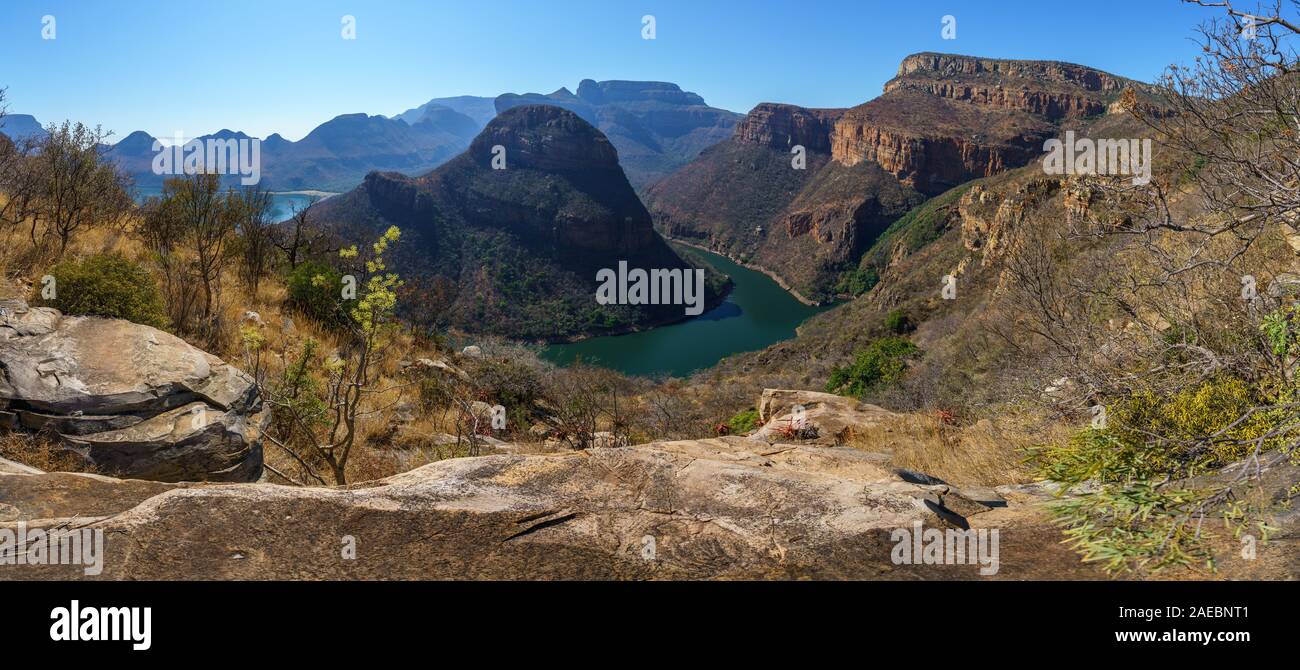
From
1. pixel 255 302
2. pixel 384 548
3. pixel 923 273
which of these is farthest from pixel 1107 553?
pixel 923 273

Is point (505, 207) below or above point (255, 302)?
above

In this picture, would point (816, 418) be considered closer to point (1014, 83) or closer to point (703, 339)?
point (703, 339)

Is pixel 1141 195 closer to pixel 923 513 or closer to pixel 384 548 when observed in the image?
pixel 923 513

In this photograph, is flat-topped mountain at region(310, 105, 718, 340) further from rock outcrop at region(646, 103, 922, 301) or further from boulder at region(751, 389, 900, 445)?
boulder at region(751, 389, 900, 445)

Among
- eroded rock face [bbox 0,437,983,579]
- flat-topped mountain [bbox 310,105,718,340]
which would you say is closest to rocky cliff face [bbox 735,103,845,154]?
flat-topped mountain [bbox 310,105,718,340]

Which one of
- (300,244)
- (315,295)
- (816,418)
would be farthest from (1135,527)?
(300,244)

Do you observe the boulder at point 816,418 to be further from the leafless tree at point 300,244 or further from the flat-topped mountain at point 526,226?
the flat-topped mountain at point 526,226

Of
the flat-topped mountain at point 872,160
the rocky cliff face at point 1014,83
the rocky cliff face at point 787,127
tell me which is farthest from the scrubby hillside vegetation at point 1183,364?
the rocky cliff face at point 787,127
